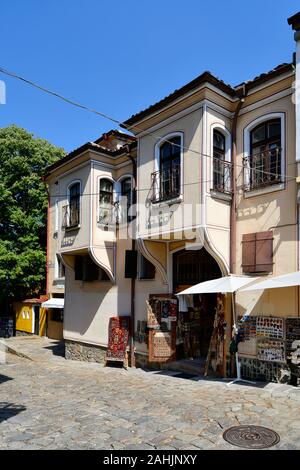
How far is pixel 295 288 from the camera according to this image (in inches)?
337

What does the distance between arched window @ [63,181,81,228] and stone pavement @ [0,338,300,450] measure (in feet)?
19.6

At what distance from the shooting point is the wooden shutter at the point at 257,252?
9180mm

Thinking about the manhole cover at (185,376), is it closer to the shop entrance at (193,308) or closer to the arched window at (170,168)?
the shop entrance at (193,308)

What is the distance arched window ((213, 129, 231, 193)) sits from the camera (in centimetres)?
1003

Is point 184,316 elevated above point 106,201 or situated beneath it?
situated beneath

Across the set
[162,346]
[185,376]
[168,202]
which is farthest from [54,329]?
[168,202]

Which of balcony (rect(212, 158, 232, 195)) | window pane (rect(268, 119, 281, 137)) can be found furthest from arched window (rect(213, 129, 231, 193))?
window pane (rect(268, 119, 281, 137))

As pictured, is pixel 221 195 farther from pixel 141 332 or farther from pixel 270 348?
pixel 141 332

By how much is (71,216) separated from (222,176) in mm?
6935

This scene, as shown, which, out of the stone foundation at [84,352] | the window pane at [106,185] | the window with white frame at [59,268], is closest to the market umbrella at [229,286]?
the stone foundation at [84,352]

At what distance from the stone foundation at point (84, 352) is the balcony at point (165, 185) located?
649 centimetres

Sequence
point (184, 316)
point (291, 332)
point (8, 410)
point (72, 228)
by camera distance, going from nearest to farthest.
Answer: point (8, 410) < point (291, 332) < point (184, 316) < point (72, 228)

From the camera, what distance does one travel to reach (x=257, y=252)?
9.42 meters

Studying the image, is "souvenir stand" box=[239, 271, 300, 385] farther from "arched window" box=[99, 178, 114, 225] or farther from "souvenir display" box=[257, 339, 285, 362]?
"arched window" box=[99, 178, 114, 225]
